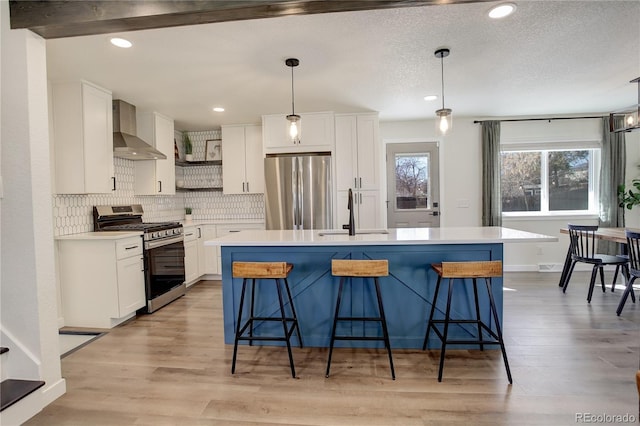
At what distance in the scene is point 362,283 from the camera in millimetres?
2580

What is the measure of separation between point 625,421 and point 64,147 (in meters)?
4.92

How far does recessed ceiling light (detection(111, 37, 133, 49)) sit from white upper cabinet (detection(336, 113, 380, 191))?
9.04ft

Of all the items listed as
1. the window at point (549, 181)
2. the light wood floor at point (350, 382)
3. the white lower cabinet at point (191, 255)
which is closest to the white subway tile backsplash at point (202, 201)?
the white lower cabinet at point (191, 255)

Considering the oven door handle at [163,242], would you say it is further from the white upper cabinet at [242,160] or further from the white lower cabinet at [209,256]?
the white upper cabinet at [242,160]

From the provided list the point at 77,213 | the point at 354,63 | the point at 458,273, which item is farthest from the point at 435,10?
the point at 77,213

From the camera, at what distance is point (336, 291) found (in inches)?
103

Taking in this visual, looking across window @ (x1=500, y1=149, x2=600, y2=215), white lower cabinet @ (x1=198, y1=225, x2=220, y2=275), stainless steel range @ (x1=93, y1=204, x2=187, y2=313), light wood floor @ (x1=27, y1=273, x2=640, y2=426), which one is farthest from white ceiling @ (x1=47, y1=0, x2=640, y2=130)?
light wood floor @ (x1=27, y1=273, x2=640, y2=426)

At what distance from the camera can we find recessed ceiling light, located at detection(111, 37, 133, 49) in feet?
7.80

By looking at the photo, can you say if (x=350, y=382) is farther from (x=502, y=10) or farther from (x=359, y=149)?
(x=359, y=149)

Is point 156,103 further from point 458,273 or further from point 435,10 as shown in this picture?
point 458,273

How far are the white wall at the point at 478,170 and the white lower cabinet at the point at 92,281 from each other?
3.87m

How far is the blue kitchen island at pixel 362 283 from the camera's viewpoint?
2.51 meters

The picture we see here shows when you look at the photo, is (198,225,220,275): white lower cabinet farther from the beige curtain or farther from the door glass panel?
the beige curtain

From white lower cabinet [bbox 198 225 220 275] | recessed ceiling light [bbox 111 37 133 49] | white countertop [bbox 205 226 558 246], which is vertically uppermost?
recessed ceiling light [bbox 111 37 133 49]
